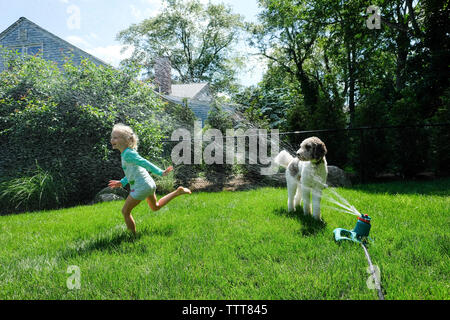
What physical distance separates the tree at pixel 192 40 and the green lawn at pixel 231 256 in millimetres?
25789

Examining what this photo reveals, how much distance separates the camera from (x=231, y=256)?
2.29m

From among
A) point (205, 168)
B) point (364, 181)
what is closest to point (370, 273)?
point (364, 181)

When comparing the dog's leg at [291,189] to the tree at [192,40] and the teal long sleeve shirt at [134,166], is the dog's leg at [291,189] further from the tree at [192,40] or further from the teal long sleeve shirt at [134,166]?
the tree at [192,40]

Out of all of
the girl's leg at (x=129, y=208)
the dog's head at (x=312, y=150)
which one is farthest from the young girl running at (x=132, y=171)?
the dog's head at (x=312, y=150)

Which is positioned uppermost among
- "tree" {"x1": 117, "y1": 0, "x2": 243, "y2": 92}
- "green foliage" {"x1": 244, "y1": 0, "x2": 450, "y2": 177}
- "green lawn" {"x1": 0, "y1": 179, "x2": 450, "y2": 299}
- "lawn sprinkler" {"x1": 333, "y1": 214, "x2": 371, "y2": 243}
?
"tree" {"x1": 117, "y1": 0, "x2": 243, "y2": 92}

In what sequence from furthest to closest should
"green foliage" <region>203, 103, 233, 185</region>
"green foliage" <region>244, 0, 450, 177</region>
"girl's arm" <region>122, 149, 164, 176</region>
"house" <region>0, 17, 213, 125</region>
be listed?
1. "house" <region>0, 17, 213, 125</region>
2. "green foliage" <region>203, 103, 233, 185</region>
3. "green foliage" <region>244, 0, 450, 177</region>
4. "girl's arm" <region>122, 149, 164, 176</region>

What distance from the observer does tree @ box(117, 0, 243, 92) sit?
26938 mm

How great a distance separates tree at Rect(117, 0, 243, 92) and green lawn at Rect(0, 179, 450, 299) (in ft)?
84.6

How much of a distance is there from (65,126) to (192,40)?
85.7 feet

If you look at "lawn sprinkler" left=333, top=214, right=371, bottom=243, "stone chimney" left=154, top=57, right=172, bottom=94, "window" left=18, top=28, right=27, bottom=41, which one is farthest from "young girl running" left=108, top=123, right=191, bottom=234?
"window" left=18, top=28, right=27, bottom=41

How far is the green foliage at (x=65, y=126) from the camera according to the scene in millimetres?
6133

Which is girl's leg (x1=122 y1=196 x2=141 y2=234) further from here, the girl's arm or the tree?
the tree
